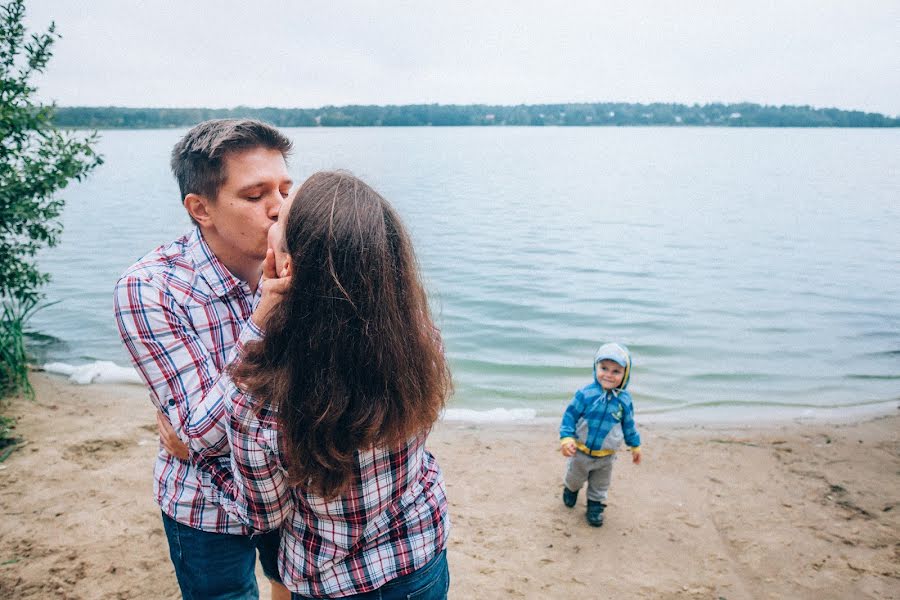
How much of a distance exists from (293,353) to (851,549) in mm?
4199

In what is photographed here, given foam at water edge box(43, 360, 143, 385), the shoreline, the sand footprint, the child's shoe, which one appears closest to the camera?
the child's shoe

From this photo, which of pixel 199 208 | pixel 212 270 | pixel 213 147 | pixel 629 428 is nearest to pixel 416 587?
pixel 212 270

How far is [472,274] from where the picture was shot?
46.2 ft

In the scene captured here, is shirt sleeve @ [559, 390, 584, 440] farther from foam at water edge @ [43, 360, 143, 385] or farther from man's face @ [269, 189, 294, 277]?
foam at water edge @ [43, 360, 143, 385]

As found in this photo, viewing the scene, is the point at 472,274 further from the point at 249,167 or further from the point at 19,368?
the point at 249,167

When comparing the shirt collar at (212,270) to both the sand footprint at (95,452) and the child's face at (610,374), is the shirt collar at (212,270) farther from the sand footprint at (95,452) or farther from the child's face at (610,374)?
the sand footprint at (95,452)

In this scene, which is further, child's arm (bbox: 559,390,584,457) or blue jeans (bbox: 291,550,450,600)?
child's arm (bbox: 559,390,584,457)

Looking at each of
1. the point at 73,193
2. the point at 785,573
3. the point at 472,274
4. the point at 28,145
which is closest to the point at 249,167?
the point at 785,573

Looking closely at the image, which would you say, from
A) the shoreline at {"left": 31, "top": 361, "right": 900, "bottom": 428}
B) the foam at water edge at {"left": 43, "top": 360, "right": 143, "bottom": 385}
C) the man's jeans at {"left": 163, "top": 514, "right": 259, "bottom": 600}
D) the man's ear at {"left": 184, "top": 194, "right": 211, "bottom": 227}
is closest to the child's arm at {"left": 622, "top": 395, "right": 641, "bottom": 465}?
the shoreline at {"left": 31, "top": 361, "right": 900, "bottom": 428}

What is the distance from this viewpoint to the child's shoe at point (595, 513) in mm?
4297

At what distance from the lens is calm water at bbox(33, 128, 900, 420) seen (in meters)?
7.98

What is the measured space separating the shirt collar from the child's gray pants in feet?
9.98

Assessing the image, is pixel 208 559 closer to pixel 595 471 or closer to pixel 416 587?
pixel 416 587

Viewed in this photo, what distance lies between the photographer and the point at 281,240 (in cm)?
149
